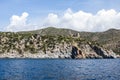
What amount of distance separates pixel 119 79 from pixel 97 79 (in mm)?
5930

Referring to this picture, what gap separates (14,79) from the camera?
76312 mm

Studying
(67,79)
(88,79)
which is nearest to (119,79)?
(88,79)

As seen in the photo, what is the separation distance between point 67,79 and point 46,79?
5.63 metres

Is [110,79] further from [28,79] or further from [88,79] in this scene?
[28,79]

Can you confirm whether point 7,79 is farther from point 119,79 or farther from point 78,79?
point 119,79

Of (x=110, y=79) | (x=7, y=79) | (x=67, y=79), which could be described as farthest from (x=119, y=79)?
(x=7, y=79)

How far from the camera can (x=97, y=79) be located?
7931cm

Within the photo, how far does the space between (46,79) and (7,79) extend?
1037 centimetres

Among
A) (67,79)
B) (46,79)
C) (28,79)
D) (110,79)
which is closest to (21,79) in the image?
(28,79)

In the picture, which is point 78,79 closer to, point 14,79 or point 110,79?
point 110,79

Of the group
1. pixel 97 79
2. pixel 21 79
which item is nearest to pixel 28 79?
pixel 21 79

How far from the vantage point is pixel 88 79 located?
78.8 metres

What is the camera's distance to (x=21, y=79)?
77.0 meters

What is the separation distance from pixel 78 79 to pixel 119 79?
11.2 meters
